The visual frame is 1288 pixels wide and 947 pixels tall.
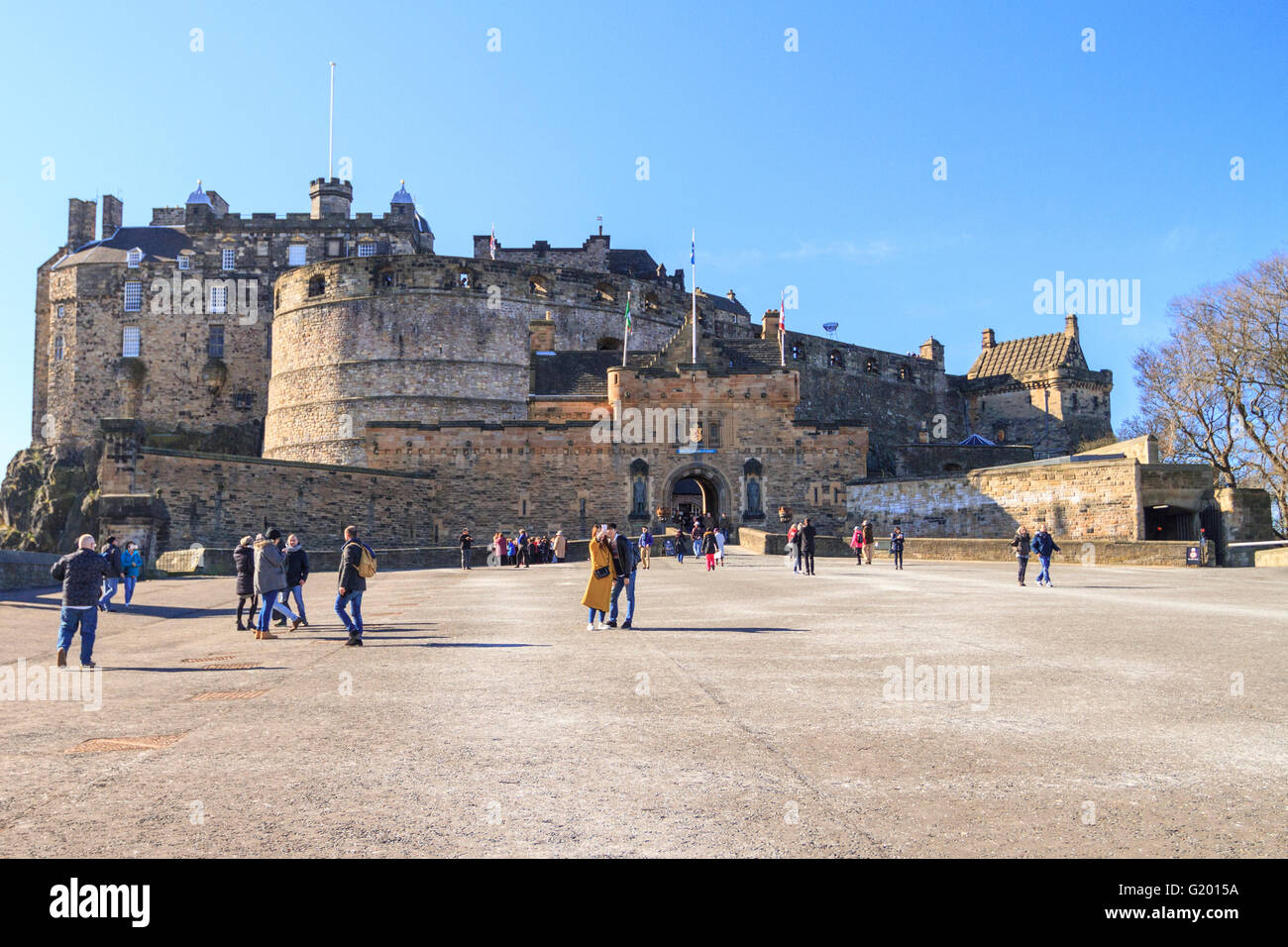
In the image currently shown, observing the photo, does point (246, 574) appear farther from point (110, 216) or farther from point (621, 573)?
point (110, 216)

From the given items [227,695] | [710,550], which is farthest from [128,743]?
[710,550]

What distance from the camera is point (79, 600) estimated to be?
29.5 feet

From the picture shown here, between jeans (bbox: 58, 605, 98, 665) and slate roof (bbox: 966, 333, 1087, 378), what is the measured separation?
60.8 metres

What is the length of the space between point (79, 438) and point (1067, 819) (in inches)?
2265

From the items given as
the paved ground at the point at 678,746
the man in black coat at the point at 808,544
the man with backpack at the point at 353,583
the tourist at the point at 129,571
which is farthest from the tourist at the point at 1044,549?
the tourist at the point at 129,571

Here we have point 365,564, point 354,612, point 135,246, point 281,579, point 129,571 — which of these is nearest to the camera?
point 354,612

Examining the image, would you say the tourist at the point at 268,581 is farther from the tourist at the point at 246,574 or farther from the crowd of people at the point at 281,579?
the tourist at the point at 246,574

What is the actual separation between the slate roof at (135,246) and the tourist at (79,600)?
5121cm

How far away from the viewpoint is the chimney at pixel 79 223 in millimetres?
56594

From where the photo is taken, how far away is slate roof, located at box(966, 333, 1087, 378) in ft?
202

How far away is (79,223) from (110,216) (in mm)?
1674

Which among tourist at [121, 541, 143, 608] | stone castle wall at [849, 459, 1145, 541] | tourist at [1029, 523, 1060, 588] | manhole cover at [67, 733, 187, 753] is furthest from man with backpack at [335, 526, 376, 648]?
stone castle wall at [849, 459, 1145, 541]

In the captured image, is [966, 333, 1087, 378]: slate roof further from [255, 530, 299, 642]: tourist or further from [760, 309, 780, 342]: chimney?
[255, 530, 299, 642]: tourist
